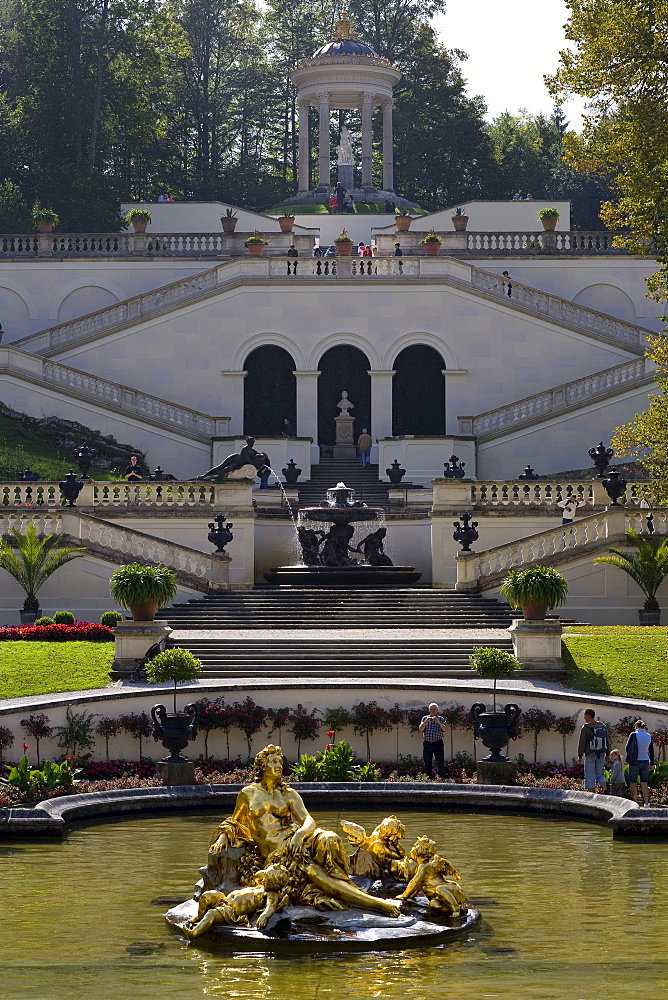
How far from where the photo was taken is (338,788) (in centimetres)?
2000

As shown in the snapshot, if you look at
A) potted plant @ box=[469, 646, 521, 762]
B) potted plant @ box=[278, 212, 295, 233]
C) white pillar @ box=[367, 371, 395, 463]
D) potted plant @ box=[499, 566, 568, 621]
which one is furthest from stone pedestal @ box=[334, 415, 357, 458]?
potted plant @ box=[469, 646, 521, 762]

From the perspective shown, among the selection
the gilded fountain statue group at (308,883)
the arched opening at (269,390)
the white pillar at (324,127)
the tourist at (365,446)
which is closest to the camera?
the gilded fountain statue group at (308,883)

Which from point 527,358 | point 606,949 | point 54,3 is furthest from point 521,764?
point 54,3

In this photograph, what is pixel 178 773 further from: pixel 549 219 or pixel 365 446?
pixel 549 219

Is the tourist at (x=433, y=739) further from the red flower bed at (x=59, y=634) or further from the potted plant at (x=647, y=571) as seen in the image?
the potted plant at (x=647, y=571)

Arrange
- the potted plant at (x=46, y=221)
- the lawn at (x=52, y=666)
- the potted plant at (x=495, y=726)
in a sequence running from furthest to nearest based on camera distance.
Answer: the potted plant at (x=46, y=221)
the lawn at (x=52, y=666)
the potted plant at (x=495, y=726)

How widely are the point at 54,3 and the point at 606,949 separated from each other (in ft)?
187

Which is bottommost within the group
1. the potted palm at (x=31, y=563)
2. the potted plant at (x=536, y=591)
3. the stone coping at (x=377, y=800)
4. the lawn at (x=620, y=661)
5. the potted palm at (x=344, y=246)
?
the stone coping at (x=377, y=800)

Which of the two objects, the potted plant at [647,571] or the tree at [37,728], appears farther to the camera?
the potted plant at [647,571]

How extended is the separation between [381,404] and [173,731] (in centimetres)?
2878

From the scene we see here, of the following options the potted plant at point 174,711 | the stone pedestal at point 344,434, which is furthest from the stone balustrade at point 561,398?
the potted plant at point 174,711

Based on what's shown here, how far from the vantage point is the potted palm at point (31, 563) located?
1270 inches

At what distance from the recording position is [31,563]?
106 feet

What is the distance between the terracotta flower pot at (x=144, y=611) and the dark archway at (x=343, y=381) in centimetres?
2407
